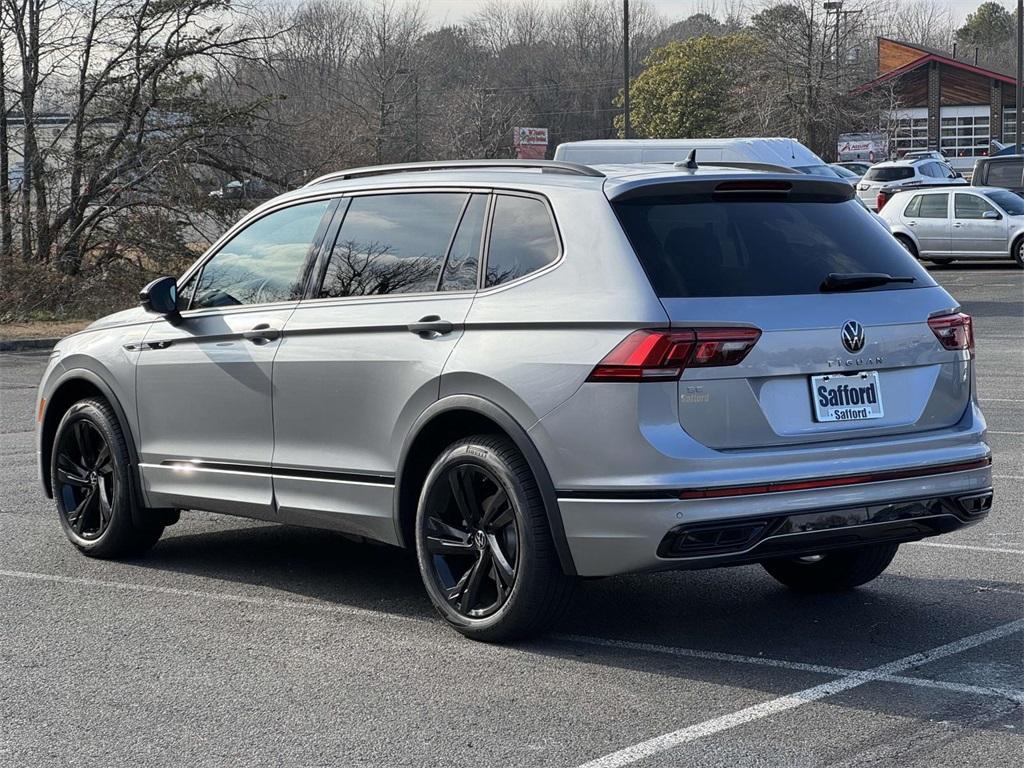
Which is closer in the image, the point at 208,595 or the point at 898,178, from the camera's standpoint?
the point at 208,595

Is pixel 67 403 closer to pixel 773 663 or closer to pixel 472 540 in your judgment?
pixel 472 540

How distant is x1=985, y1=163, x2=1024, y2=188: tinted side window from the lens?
35.0 meters

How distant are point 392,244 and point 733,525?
198 centimetres

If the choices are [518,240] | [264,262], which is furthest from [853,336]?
[264,262]

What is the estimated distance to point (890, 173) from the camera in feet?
141

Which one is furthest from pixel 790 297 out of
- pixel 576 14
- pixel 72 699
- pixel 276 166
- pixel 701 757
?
pixel 576 14

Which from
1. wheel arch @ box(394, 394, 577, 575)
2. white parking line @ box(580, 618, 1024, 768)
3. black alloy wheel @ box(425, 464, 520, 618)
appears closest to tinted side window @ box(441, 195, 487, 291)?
wheel arch @ box(394, 394, 577, 575)

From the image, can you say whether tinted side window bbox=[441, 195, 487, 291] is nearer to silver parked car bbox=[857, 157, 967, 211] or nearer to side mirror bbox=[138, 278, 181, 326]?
side mirror bbox=[138, 278, 181, 326]

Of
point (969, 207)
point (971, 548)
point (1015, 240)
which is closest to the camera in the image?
point (971, 548)

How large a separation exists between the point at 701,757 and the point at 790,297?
174cm

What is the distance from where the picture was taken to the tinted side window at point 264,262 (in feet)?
21.3

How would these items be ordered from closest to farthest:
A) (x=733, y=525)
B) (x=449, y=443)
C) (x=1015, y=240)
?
1. (x=733, y=525)
2. (x=449, y=443)
3. (x=1015, y=240)

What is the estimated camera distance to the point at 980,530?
297 inches

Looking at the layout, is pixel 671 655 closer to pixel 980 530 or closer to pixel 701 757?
pixel 701 757
